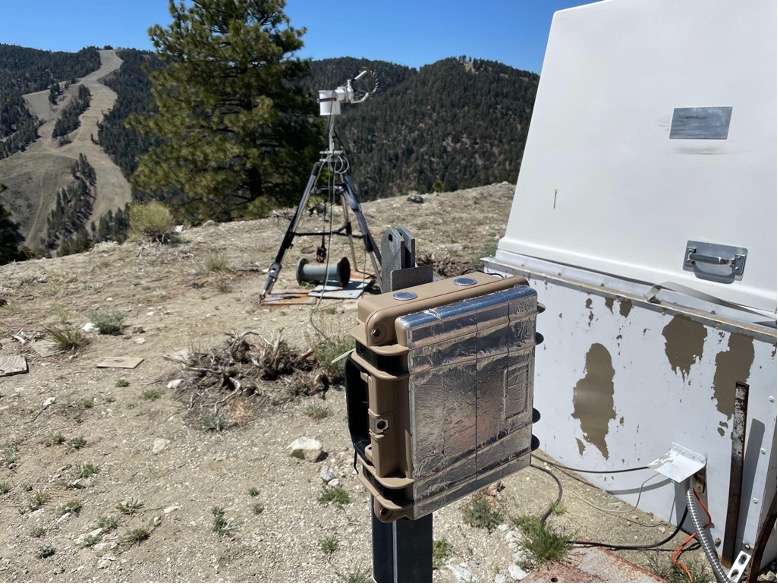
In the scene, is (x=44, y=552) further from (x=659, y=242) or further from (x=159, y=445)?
(x=659, y=242)

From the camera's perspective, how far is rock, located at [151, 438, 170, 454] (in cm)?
321

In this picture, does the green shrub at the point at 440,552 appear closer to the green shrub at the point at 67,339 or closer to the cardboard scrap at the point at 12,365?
the cardboard scrap at the point at 12,365

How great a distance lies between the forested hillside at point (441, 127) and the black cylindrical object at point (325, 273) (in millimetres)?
60629

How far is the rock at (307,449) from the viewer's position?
3.08 m

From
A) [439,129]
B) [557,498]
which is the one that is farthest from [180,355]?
[439,129]

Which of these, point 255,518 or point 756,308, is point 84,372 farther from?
point 756,308

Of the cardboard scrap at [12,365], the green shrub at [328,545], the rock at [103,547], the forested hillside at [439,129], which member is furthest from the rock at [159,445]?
the forested hillside at [439,129]

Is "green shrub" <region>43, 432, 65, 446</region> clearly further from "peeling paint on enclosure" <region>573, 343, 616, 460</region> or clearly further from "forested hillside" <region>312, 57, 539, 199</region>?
"forested hillside" <region>312, 57, 539, 199</region>

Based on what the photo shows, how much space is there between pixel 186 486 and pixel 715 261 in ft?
9.03

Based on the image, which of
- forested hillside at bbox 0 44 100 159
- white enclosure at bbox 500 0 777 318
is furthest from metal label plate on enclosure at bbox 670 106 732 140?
forested hillside at bbox 0 44 100 159

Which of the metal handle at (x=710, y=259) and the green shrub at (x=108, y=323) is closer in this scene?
the metal handle at (x=710, y=259)

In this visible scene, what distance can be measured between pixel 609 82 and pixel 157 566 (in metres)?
2.92

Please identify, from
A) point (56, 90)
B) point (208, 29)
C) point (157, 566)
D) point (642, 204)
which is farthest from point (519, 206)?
point (56, 90)

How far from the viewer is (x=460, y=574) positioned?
2.26 meters
